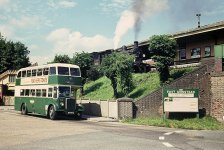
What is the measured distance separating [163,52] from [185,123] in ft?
25.8

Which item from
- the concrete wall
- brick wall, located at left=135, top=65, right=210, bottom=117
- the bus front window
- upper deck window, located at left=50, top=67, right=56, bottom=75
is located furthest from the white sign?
upper deck window, located at left=50, top=67, right=56, bottom=75

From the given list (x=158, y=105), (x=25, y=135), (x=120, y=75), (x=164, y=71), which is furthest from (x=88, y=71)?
(x=25, y=135)

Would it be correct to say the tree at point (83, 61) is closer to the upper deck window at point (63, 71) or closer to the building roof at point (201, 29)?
the building roof at point (201, 29)

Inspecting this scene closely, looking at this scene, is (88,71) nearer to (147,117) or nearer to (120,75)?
(120,75)

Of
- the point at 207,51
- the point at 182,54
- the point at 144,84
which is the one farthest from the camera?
the point at 182,54

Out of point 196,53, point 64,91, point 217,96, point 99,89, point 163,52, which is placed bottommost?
point 217,96

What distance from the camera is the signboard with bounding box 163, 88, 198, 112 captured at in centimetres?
2381

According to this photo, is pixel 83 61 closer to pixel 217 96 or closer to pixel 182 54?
pixel 182 54

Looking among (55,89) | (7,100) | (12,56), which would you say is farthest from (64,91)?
(12,56)

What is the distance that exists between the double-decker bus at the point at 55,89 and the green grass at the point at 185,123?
4680 millimetres

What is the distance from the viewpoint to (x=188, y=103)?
23.9 meters

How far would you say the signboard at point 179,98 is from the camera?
2381cm

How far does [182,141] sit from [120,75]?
629 inches

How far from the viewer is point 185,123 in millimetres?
22297
